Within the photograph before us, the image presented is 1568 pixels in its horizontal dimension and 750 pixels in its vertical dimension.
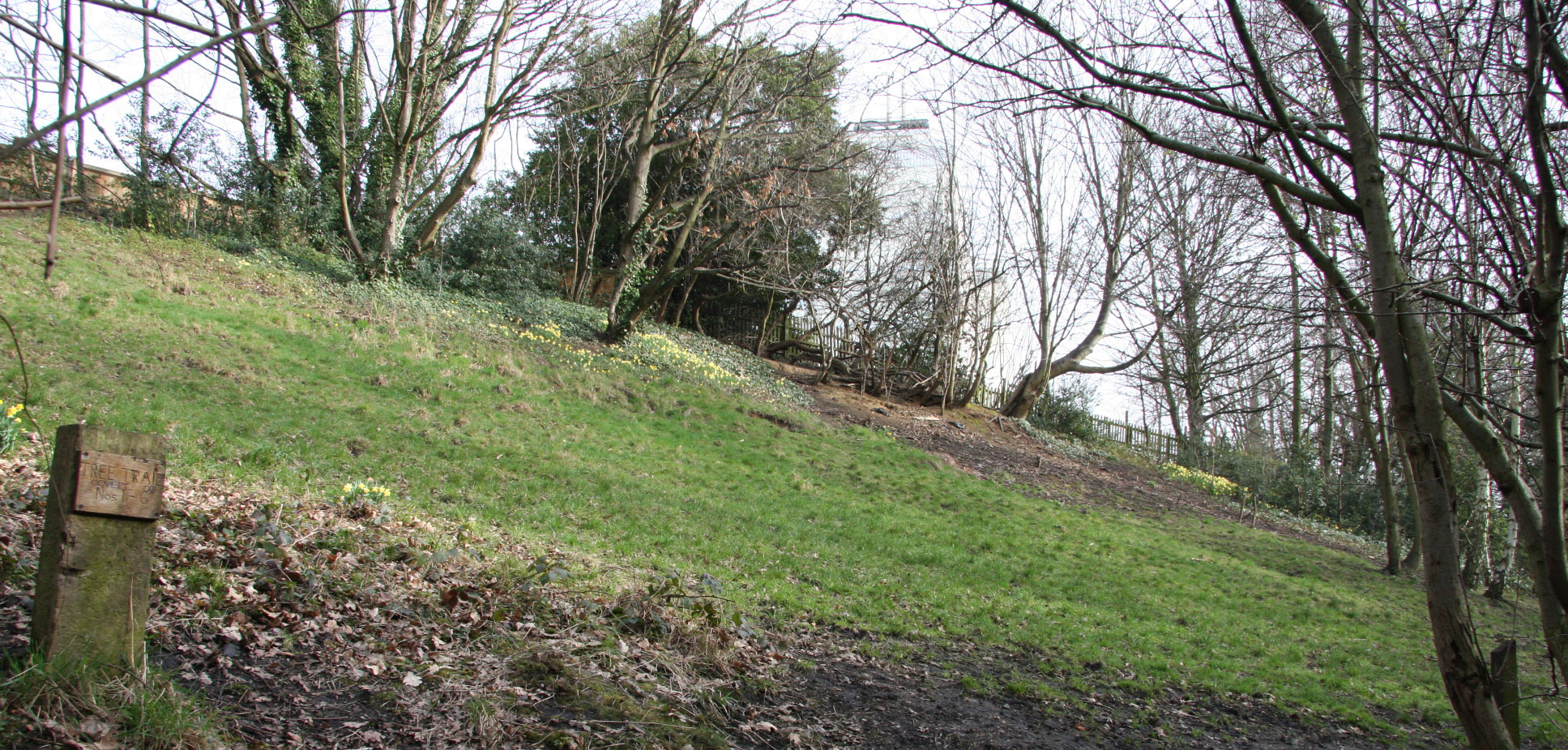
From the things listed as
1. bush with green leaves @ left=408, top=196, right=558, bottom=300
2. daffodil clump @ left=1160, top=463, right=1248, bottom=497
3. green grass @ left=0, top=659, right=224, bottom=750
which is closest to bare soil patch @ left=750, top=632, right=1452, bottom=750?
green grass @ left=0, top=659, right=224, bottom=750

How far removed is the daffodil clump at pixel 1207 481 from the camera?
18.4 meters

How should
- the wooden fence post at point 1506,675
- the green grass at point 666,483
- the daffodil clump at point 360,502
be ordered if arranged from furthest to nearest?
the green grass at point 666,483, the daffodil clump at point 360,502, the wooden fence post at point 1506,675

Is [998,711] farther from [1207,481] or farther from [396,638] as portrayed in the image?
[1207,481]

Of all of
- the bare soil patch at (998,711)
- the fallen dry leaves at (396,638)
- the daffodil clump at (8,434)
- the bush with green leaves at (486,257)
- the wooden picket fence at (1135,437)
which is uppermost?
the bush with green leaves at (486,257)

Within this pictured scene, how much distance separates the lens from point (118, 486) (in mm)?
2680

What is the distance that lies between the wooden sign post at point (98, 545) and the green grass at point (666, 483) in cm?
409

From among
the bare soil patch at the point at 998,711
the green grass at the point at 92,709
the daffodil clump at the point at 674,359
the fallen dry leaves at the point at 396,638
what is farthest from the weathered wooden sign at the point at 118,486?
the daffodil clump at the point at 674,359

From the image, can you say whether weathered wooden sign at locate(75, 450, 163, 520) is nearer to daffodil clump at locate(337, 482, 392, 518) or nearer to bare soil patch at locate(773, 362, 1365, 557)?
daffodil clump at locate(337, 482, 392, 518)

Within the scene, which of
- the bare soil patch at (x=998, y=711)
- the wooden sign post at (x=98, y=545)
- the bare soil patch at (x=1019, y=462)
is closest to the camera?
the wooden sign post at (x=98, y=545)

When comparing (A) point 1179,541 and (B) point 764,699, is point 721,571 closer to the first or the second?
(B) point 764,699

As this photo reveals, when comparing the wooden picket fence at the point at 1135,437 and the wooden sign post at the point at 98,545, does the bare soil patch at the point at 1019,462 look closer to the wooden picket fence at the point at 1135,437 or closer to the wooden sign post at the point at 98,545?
the wooden picket fence at the point at 1135,437

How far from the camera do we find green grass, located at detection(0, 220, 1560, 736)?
280 inches

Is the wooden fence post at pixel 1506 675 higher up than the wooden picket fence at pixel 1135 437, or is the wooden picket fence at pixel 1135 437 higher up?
the wooden picket fence at pixel 1135 437

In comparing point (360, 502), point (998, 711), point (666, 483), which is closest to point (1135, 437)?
point (666, 483)
